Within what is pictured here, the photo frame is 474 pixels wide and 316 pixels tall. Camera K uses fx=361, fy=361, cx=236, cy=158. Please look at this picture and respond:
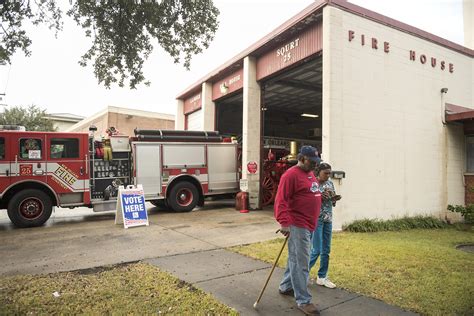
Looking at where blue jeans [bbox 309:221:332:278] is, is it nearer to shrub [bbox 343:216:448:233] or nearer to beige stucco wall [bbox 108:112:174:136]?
shrub [bbox 343:216:448:233]

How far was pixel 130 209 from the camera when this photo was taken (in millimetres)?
9539

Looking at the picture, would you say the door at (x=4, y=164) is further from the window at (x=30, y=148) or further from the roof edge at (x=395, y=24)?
the roof edge at (x=395, y=24)

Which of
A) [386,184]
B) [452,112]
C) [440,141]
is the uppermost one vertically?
[452,112]

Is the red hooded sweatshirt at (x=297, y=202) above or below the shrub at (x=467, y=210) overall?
above

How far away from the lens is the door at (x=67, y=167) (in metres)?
9.98

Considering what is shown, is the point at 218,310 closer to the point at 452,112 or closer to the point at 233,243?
the point at 233,243

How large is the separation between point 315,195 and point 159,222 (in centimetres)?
692

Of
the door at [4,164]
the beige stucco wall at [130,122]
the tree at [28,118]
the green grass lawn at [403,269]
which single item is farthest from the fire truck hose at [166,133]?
the tree at [28,118]

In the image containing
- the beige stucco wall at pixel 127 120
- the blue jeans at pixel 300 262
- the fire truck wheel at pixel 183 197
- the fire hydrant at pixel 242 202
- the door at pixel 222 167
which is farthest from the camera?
the beige stucco wall at pixel 127 120

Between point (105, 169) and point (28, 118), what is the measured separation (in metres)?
34.5

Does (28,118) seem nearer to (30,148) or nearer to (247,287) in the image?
(30,148)

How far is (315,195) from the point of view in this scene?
13.8 feet

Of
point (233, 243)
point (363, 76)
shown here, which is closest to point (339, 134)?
point (363, 76)

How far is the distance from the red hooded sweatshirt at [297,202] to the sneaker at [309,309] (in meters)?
0.82
